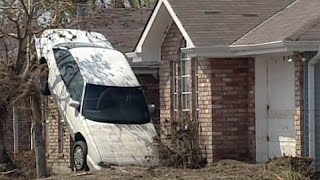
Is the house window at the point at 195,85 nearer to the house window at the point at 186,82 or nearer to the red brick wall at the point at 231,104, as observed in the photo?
the house window at the point at 186,82

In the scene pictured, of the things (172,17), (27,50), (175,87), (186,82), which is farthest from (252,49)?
(27,50)

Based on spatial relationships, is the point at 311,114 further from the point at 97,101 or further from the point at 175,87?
the point at 97,101

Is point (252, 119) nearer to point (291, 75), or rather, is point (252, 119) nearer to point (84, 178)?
point (291, 75)

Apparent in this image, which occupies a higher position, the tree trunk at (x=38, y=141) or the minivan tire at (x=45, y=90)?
the minivan tire at (x=45, y=90)

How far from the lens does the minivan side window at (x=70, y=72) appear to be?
20766 mm

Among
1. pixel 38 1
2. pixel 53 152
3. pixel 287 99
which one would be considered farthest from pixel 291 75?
pixel 53 152

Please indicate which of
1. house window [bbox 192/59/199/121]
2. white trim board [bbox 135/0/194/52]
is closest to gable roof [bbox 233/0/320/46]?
white trim board [bbox 135/0/194/52]

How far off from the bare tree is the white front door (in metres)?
4.66

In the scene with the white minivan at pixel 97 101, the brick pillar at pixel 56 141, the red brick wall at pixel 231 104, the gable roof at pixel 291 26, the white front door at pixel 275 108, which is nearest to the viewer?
the gable roof at pixel 291 26

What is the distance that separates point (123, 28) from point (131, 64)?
391 centimetres

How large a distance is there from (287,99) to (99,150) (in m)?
4.21

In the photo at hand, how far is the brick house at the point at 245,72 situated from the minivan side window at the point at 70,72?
6.63ft

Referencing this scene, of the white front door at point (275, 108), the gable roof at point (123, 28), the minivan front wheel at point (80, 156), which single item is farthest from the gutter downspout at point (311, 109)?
the gable roof at point (123, 28)

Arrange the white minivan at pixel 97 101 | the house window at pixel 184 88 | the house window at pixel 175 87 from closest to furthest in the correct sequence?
1. the white minivan at pixel 97 101
2. the house window at pixel 184 88
3. the house window at pixel 175 87
